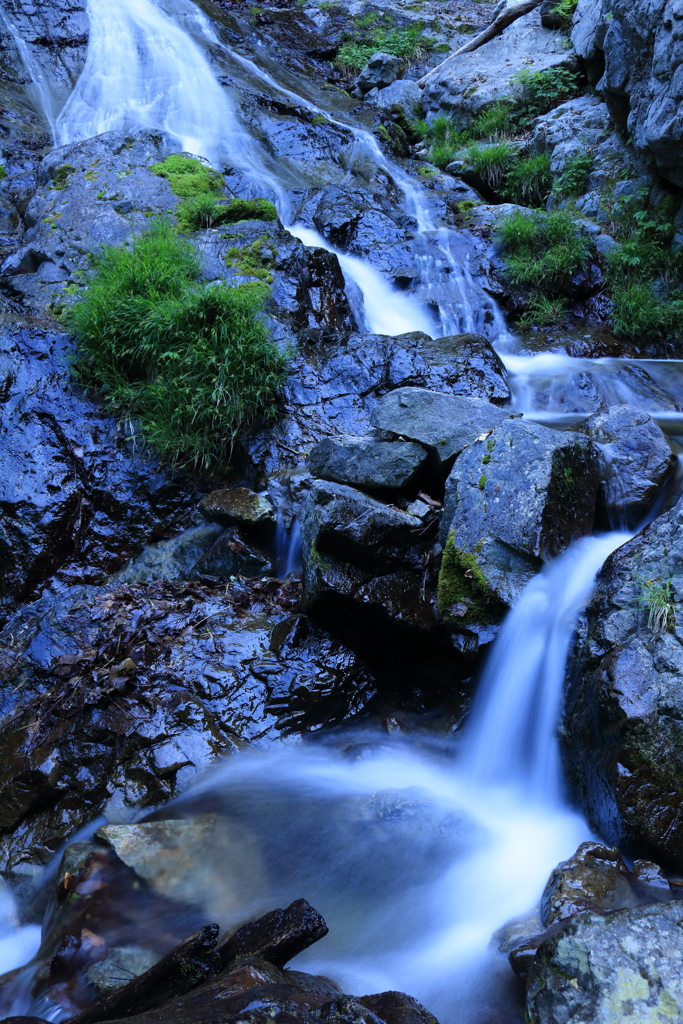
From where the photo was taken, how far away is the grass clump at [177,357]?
17.6 feet

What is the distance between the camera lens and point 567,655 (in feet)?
10.6

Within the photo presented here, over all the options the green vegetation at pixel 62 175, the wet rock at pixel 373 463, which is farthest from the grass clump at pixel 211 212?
the wet rock at pixel 373 463

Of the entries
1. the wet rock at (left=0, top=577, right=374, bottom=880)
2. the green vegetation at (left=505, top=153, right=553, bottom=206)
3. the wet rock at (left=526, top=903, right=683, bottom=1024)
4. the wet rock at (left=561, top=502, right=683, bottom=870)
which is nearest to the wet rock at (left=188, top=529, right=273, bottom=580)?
the wet rock at (left=0, top=577, right=374, bottom=880)

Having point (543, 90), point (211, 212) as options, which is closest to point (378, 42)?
point (543, 90)

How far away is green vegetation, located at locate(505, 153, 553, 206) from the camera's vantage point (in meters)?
10.2

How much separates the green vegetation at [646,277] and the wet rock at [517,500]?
16.0 feet

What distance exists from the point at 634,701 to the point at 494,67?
555 inches

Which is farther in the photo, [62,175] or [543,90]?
[543,90]

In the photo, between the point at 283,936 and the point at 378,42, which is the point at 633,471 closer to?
the point at 283,936

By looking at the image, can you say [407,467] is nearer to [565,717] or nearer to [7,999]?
[565,717]

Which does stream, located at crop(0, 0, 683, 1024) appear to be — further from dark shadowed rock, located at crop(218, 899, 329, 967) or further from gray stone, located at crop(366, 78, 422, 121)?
gray stone, located at crop(366, 78, 422, 121)

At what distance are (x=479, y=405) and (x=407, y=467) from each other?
895mm

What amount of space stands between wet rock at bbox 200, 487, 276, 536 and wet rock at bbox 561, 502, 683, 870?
2496 mm

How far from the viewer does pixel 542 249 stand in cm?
868
